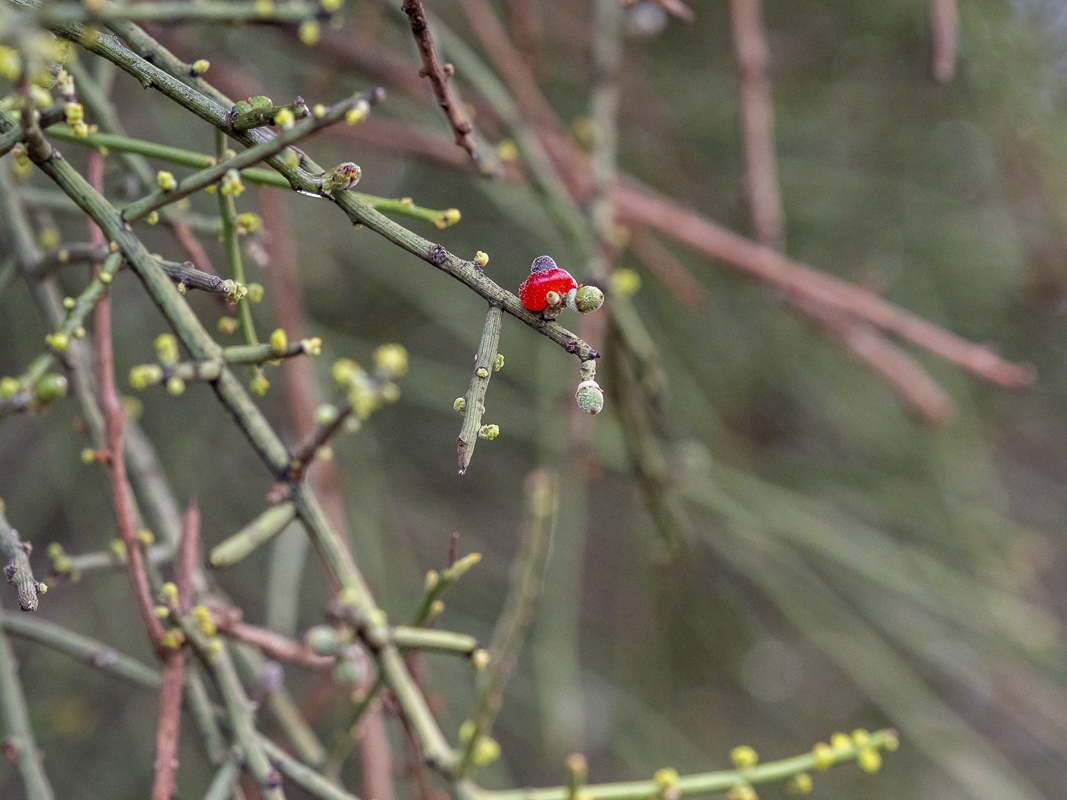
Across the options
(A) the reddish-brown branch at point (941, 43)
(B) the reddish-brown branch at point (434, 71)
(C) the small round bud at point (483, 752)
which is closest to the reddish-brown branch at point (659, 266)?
(A) the reddish-brown branch at point (941, 43)

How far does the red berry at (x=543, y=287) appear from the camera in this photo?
60 cm

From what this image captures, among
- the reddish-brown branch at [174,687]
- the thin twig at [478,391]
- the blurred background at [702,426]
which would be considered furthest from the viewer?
the blurred background at [702,426]

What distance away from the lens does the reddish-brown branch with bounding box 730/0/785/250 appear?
1545mm

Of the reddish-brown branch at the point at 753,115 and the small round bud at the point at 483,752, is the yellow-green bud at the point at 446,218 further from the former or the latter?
the reddish-brown branch at the point at 753,115

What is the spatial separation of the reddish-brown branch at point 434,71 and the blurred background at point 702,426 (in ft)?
3.36

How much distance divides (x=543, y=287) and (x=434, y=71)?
277 millimetres

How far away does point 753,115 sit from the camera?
1550 millimetres

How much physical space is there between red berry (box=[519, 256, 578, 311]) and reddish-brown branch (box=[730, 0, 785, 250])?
1063mm

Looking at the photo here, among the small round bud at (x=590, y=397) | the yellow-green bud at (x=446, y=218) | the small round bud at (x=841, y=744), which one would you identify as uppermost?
the yellow-green bud at (x=446, y=218)

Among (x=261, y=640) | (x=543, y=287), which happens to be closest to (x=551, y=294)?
(x=543, y=287)

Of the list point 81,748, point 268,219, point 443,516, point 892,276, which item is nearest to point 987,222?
point 892,276

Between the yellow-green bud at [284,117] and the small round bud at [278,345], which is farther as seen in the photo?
the small round bud at [278,345]

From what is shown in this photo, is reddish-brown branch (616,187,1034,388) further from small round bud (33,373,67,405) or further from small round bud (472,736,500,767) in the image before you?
small round bud (33,373,67,405)

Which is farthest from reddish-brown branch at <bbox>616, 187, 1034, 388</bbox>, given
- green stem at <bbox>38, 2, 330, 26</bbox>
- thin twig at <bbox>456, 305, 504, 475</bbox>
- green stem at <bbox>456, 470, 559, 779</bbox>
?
green stem at <bbox>38, 2, 330, 26</bbox>
